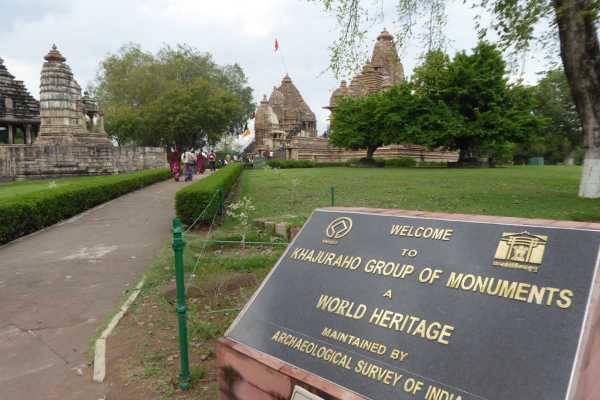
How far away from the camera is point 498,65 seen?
27469mm

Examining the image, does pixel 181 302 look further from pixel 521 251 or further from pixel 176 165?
pixel 176 165

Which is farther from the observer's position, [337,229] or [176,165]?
[176,165]

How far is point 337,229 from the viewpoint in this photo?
307 cm

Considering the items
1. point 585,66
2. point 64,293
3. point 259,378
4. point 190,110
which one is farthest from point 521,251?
point 190,110

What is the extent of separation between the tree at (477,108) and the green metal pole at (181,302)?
25348mm

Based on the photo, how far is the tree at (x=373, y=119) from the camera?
28500 millimetres

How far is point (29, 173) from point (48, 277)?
798 inches

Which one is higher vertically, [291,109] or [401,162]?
[291,109]

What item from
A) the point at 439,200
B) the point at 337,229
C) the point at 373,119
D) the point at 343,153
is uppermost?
the point at 373,119

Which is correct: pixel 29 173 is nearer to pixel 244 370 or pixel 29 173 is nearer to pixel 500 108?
pixel 244 370

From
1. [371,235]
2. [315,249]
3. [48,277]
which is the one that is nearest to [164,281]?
[48,277]

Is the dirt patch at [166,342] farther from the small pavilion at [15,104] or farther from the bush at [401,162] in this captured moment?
the small pavilion at [15,104]

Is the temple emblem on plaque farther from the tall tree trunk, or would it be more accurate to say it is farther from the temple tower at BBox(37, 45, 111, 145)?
the temple tower at BBox(37, 45, 111, 145)

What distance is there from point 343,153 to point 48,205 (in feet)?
106
